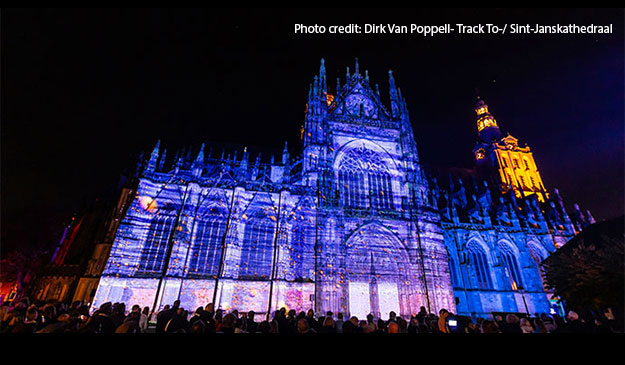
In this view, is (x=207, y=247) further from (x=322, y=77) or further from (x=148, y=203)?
(x=322, y=77)

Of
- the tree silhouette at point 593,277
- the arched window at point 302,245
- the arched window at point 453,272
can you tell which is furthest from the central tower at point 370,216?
the tree silhouette at point 593,277

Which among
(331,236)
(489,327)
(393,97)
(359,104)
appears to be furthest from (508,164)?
(489,327)

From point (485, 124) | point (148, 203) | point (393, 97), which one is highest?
point (485, 124)

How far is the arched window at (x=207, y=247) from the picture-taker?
55.6 feet

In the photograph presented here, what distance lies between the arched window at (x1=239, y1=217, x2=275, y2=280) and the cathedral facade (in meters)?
0.06

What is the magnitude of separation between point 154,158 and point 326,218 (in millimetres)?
12181

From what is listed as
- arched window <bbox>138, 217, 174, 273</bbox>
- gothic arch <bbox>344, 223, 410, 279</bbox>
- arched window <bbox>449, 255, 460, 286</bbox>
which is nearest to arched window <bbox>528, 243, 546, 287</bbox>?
arched window <bbox>449, 255, 460, 286</bbox>

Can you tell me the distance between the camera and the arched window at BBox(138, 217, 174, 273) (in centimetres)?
1656

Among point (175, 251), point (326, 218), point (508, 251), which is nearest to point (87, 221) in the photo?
point (175, 251)

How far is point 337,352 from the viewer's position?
293cm

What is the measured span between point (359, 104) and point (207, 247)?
18.2 metres

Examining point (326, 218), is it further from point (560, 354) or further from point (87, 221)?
point (87, 221)

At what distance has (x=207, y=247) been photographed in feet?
57.8

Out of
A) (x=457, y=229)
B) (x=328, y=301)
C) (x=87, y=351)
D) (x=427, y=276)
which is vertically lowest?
(x=87, y=351)
